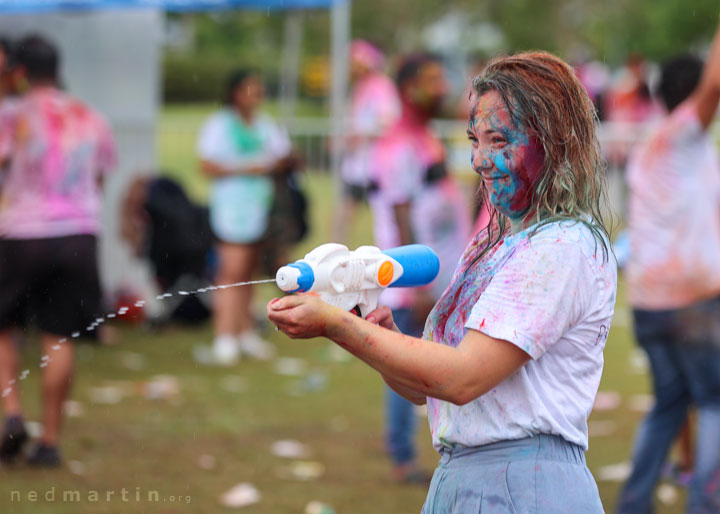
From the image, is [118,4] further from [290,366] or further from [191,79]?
[191,79]

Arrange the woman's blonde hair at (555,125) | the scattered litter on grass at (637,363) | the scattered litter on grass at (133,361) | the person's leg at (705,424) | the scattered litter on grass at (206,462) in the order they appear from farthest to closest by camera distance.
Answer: the scattered litter on grass at (637,363)
the scattered litter on grass at (133,361)
the scattered litter on grass at (206,462)
the person's leg at (705,424)
the woman's blonde hair at (555,125)

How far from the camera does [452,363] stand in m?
1.95

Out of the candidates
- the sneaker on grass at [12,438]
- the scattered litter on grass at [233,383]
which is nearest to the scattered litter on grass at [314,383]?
the scattered litter on grass at [233,383]

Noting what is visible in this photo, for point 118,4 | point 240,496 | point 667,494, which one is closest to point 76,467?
point 240,496

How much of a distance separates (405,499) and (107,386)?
2718mm

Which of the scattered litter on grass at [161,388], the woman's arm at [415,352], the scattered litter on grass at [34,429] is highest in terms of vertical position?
the woman's arm at [415,352]

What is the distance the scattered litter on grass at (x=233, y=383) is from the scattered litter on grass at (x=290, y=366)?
0.34m

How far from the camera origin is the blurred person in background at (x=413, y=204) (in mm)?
5027

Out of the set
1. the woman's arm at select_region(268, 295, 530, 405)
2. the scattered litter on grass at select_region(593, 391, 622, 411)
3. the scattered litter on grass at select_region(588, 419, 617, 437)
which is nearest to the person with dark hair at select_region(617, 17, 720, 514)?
the scattered litter on grass at select_region(588, 419, 617, 437)

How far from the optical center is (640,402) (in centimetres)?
662

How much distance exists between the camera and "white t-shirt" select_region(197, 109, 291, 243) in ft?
25.0

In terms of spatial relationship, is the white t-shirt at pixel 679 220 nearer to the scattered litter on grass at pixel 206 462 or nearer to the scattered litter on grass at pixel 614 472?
the scattered litter on grass at pixel 614 472

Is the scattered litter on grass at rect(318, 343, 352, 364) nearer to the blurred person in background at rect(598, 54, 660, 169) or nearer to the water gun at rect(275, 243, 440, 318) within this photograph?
the water gun at rect(275, 243, 440, 318)

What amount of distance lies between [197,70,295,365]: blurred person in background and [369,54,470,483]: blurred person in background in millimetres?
2344
